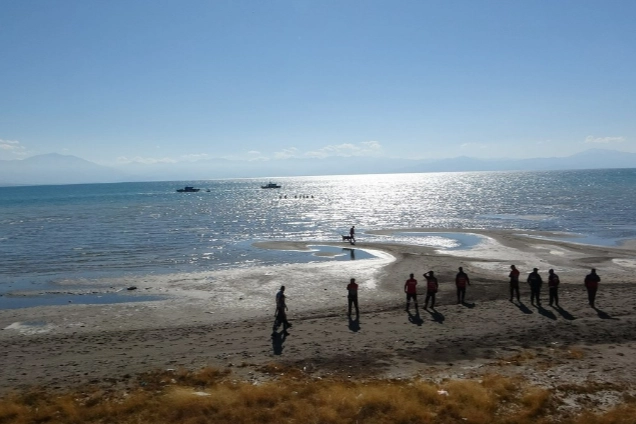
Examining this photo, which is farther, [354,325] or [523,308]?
[523,308]

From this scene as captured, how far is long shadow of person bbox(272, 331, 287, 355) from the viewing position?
16556mm

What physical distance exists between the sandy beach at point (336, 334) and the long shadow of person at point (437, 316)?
0.04 meters

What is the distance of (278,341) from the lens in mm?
17578

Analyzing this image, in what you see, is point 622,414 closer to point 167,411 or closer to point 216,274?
point 167,411

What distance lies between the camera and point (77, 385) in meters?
13.8

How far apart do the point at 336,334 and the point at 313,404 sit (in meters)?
6.76

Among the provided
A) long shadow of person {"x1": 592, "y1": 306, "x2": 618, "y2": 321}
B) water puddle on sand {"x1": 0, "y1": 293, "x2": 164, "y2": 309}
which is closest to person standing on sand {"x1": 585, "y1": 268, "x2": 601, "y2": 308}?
long shadow of person {"x1": 592, "y1": 306, "x2": 618, "y2": 321}

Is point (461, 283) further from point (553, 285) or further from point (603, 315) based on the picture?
point (603, 315)

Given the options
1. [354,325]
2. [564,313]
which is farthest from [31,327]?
[564,313]

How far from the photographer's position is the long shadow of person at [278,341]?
54.3 feet

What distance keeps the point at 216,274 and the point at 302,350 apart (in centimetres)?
1809

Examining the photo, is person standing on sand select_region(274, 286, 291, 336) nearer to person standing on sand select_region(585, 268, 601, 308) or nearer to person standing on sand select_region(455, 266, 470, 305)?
person standing on sand select_region(455, 266, 470, 305)

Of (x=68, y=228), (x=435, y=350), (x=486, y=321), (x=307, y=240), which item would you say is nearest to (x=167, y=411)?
(x=435, y=350)

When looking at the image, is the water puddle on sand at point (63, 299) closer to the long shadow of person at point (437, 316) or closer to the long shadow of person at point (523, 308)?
the long shadow of person at point (437, 316)
